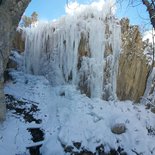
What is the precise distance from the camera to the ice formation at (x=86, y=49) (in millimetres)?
10852

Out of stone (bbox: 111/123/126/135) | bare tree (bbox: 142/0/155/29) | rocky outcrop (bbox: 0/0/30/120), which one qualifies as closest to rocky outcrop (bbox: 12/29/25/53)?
rocky outcrop (bbox: 0/0/30/120)

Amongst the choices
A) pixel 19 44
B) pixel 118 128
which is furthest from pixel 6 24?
pixel 19 44

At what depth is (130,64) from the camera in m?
11.7

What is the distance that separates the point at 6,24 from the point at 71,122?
3119 mm

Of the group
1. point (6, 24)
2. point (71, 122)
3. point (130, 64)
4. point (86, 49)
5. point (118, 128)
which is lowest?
point (118, 128)

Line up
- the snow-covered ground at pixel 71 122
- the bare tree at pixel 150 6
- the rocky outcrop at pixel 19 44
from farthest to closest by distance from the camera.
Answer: the rocky outcrop at pixel 19 44, the snow-covered ground at pixel 71 122, the bare tree at pixel 150 6

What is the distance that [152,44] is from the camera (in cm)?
1248

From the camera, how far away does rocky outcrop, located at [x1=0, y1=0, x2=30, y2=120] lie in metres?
8.26

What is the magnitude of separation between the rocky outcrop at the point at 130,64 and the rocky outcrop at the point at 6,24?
4252mm

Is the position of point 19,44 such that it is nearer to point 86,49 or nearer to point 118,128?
point 86,49

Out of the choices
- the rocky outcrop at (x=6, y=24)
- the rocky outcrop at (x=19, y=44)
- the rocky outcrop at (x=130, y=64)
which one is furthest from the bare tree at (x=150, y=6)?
the rocky outcrop at (x=19, y=44)

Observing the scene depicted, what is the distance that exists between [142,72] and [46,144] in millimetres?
5236

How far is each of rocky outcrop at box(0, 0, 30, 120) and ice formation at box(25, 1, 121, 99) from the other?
9.21 feet

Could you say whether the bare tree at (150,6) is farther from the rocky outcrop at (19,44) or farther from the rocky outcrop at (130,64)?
the rocky outcrop at (19,44)
